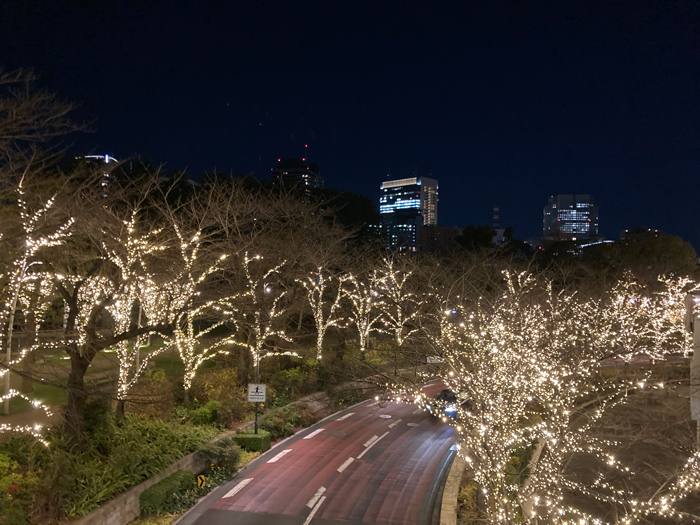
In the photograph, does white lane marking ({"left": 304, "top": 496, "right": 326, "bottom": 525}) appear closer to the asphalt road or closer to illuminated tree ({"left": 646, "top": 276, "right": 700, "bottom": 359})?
the asphalt road

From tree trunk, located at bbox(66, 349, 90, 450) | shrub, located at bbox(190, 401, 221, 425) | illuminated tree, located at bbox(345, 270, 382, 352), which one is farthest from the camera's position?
illuminated tree, located at bbox(345, 270, 382, 352)

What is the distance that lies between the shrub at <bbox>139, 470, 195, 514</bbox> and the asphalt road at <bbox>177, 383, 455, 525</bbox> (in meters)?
0.64

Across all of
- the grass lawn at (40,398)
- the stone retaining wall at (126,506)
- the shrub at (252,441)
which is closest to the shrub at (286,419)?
the shrub at (252,441)

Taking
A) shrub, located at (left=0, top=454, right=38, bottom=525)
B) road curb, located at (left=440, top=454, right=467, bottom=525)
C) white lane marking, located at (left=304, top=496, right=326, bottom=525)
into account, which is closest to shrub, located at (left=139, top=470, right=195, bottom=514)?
shrub, located at (left=0, top=454, right=38, bottom=525)

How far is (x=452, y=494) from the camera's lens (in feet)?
Result: 41.6

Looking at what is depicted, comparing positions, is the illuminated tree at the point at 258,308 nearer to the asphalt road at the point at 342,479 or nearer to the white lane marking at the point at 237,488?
the asphalt road at the point at 342,479

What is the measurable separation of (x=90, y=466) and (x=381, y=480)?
7.91 m

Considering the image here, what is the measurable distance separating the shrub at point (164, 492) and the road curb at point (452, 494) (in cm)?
679

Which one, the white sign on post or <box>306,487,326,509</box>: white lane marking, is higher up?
the white sign on post

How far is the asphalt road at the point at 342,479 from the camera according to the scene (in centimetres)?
1204

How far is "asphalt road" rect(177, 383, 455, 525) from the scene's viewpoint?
12.0m

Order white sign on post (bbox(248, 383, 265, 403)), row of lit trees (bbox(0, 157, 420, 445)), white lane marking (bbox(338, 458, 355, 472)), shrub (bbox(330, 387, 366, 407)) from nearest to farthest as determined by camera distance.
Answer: row of lit trees (bbox(0, 157, 420, 445)) → white lane marking (bbox(338, 458, 355, 472)) → white sign on post (bbox(248, 383, 265, 403)) → shrub (bbox(330, 387, 366, 407))

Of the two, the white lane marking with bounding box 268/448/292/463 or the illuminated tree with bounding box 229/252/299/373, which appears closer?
the white lane marking with bounding box 268/448/292/463

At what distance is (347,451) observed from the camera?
16.6m
